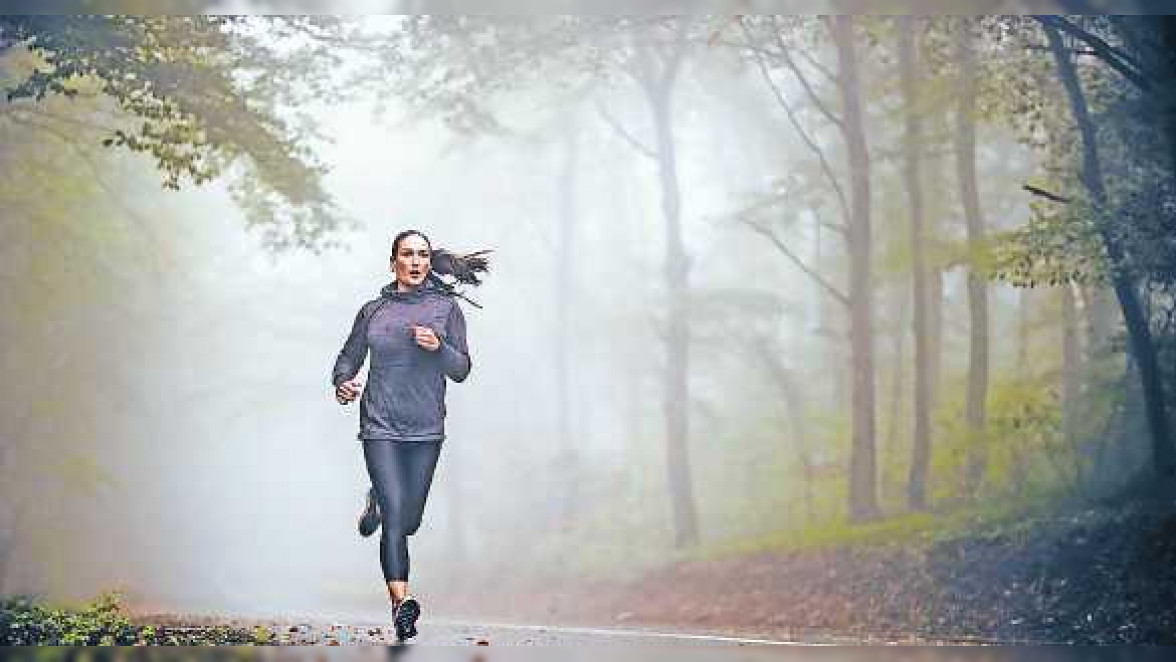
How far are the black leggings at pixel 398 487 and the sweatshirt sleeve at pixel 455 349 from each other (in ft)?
1.09

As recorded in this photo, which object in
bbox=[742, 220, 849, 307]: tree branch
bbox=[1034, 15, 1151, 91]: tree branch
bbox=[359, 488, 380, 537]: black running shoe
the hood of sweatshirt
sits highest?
bbox=[1034, 15, 1151, 91]: tree branch

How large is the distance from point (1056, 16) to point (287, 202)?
5.85m

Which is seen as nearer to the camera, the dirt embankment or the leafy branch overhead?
the dirt embankment

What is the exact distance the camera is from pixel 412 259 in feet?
16.9

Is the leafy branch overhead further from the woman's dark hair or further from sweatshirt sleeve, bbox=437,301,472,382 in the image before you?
sweatshirt sleeve, bbox=437,301,472,382

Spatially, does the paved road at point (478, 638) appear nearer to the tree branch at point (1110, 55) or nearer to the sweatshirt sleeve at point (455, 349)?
the sweatshirt sleeve at point (455, 349)

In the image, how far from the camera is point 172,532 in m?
13.3

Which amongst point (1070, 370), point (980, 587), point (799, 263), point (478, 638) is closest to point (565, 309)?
point (799, 263)

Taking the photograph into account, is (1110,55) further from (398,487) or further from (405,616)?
(405,616)

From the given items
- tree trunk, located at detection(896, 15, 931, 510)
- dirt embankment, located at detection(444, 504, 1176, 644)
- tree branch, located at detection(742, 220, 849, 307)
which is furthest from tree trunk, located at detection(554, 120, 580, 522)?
tree trunk, located at detection(896, 15, 931, 510)

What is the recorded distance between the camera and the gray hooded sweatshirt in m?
5.11

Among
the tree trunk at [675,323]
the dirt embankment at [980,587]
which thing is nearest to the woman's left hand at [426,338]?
the dirt embankment at [980,587]

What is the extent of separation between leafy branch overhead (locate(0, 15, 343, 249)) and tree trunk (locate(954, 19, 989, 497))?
4944 mm

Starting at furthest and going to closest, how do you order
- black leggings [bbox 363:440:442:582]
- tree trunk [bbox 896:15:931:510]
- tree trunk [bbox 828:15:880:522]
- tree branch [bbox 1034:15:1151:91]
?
1. tree trunk [bbox 828:15:880:522]
2. tree trunk [bbox 896:15:931:510]
3. tree branch [bbox 1034:15:1151:91]
4. black leggings [bbox 363:440:442:582]
